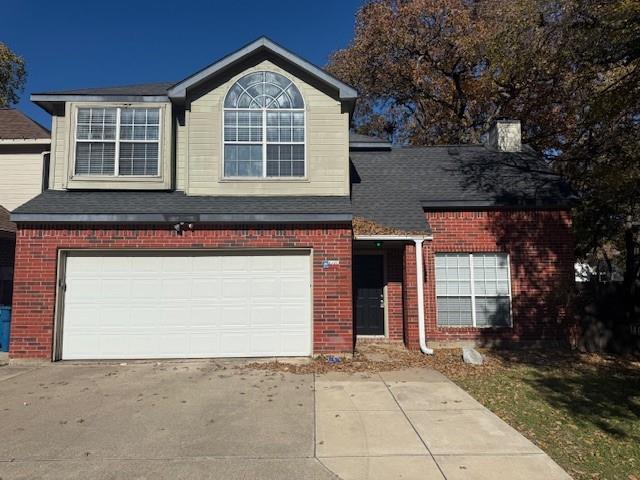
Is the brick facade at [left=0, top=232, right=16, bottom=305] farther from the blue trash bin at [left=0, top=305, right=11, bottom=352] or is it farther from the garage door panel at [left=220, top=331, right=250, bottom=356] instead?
the garage door panel at [left=220, top=331, right=250, bottom=356]

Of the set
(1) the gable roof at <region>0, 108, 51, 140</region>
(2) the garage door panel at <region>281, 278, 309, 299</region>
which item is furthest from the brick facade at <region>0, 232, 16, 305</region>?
(2) the garage door panel at <region>281, 278, 309, 299</region>

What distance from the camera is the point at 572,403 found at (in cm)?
682

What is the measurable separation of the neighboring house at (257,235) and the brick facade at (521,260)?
0.12ft

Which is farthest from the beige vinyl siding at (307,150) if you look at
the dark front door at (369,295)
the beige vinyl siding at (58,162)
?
the beige vinyl siding at (58,162)

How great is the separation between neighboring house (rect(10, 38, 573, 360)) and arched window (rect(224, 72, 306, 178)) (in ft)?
0.11

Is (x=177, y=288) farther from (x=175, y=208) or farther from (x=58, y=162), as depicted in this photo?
(x=58, y=162)

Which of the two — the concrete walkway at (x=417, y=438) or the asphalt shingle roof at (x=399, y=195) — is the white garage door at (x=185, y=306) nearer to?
the asphalt shingle roof at (x=399, y=195)

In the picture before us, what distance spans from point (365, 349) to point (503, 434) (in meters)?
5.37

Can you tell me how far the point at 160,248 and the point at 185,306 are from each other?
1.33 m

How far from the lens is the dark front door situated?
11.9 metres

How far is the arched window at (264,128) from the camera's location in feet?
35.0

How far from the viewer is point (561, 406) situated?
6656mm

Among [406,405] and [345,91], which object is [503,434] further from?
[345,91]

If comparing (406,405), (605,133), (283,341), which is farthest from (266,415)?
(605,133)
